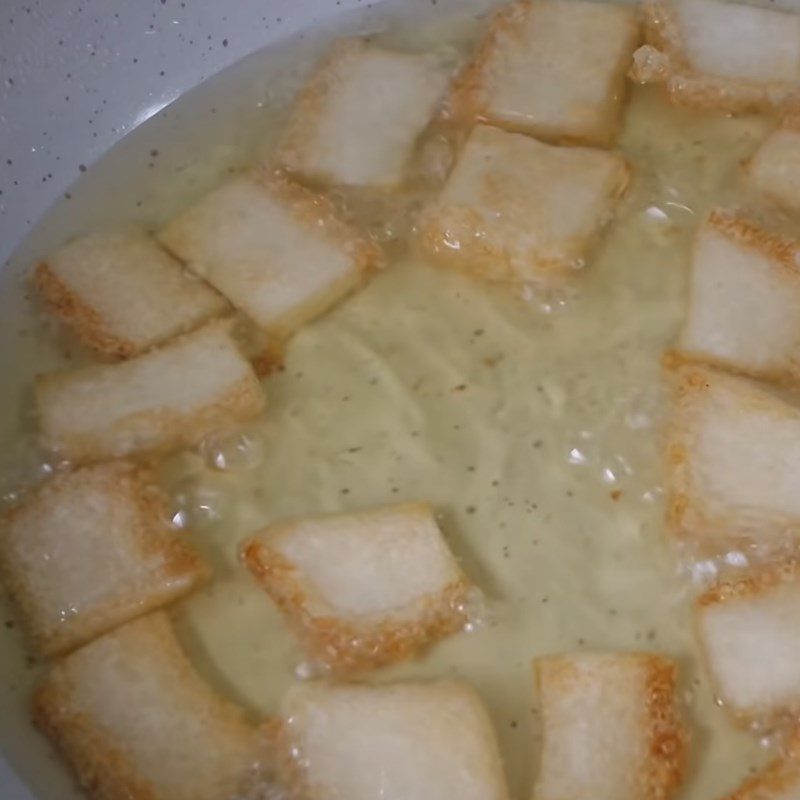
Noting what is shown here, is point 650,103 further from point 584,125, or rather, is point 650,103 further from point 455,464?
point 455,464

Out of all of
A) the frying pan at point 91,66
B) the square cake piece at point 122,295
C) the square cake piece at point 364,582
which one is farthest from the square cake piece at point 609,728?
the frying pan at point 91,66

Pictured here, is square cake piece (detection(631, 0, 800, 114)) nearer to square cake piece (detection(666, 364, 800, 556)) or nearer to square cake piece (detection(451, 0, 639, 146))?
square cake piece (detection(451, 0, 639, 146))

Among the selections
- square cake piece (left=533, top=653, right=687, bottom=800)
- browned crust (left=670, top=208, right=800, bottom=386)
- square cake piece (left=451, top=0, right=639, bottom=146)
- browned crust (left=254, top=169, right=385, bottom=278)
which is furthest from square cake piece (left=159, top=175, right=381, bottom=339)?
square cake piece (left=533, top=653, right=687, bottom=800)

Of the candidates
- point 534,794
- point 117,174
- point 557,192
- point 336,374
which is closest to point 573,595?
point 534,794

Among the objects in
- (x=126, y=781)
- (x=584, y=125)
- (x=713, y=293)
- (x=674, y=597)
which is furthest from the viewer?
(x=584, y=125)

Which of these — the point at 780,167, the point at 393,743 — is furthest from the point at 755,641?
the point at 780,167

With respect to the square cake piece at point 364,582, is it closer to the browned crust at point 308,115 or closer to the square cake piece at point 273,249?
the square cake piece at point 273,249
